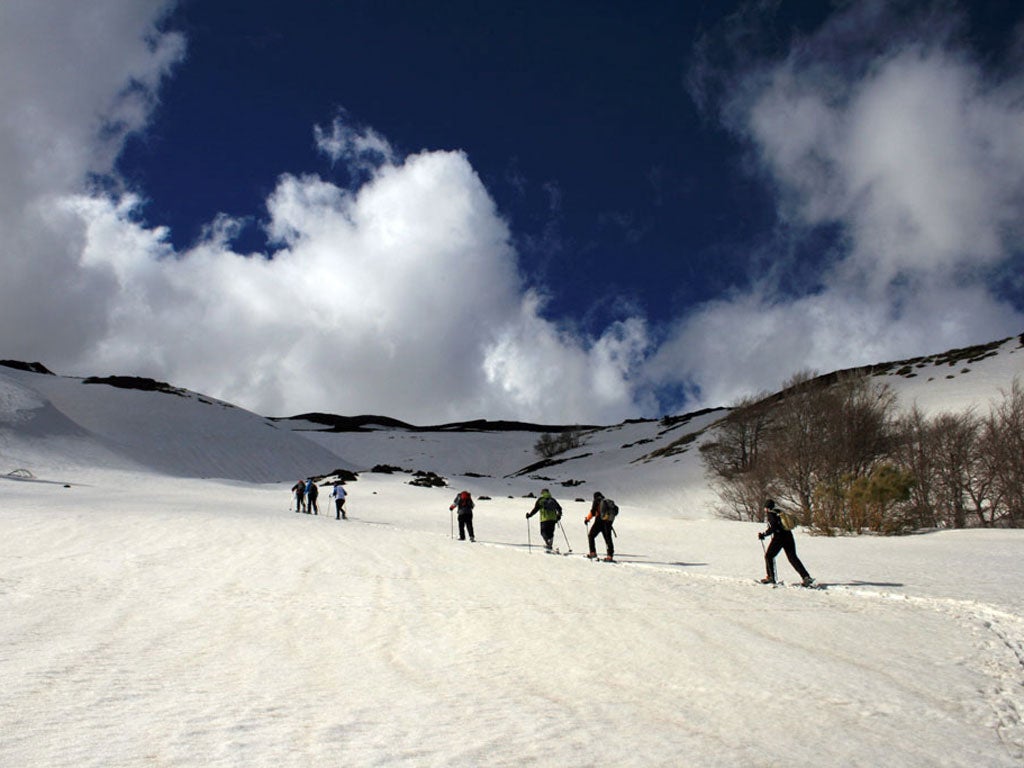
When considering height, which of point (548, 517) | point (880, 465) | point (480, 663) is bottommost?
point (480, 663)

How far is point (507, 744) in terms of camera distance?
3.60m

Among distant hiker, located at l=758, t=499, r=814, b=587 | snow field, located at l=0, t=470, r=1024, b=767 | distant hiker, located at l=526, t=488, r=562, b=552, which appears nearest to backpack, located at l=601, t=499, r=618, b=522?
distant hiker, located at l=526, t=488, r=562, b=552

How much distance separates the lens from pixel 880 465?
25.2 m

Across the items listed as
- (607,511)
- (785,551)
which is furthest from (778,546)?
(607,511)

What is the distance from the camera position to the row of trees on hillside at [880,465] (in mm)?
23281

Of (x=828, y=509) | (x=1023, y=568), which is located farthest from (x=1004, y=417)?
(x=1023, y=568)

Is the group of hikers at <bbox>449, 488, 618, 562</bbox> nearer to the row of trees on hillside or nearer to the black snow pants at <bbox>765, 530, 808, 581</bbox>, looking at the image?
the black snow pants at <bbox>765, 530, 808, 581</bbox>

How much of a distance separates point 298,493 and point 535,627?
23.2 metres

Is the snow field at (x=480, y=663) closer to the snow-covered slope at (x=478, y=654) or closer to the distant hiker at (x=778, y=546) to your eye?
the snow-covered slope at (x=478, y=654)

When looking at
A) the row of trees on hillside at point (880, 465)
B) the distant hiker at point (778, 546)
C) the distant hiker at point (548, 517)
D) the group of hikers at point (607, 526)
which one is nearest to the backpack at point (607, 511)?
the group of hikers at point (607, 526)

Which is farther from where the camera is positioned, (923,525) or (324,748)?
(923,525)

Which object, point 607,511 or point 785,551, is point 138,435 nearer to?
point 607,511

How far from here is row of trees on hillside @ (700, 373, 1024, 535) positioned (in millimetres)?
23281

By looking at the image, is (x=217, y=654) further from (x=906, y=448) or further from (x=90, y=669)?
(x=906, y=448)
